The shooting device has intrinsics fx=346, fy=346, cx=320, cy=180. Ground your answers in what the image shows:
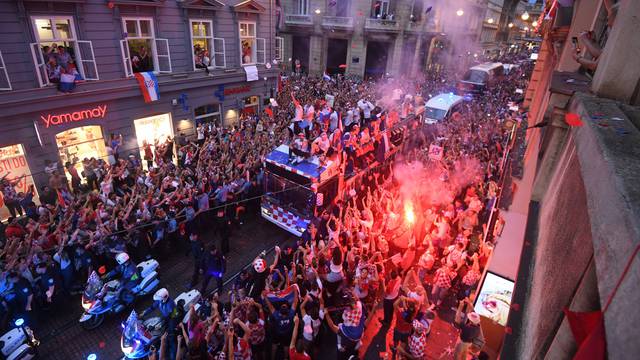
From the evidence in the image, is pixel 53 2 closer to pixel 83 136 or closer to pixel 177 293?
pixel 83 136

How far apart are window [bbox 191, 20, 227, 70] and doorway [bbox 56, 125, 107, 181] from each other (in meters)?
5.13

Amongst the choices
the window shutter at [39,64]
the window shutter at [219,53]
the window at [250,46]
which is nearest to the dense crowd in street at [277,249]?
the window shutter at [39,64]

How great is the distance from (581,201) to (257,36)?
1798 cm

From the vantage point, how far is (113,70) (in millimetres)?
12844

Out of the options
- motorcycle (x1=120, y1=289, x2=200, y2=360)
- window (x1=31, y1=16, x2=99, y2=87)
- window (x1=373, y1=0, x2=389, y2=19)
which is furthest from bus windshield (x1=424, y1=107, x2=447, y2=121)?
motorcycle (x1=120, y1=289, x2=200, y2=360)

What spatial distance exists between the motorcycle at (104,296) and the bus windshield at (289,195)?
4122mm

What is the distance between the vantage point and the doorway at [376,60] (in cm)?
3506

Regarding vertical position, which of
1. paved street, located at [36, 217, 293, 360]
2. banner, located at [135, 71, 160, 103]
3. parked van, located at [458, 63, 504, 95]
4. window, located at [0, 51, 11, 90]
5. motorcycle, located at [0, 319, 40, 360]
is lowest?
paved street, located at [36, 217, 293, 360]

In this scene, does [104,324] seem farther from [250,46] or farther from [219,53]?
[250,46]

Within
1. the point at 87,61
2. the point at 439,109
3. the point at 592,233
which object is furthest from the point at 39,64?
the point at 439,109

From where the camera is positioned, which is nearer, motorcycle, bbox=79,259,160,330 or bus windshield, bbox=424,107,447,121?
motorcycle, bbox=79,259,160,330

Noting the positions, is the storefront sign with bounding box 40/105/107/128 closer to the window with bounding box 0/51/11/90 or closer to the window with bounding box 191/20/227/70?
the window with bounding box 0/51/11/90

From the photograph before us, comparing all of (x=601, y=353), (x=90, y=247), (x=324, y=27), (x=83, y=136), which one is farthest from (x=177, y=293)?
(x=324, y=27)

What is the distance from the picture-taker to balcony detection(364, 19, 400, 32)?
31.5m
